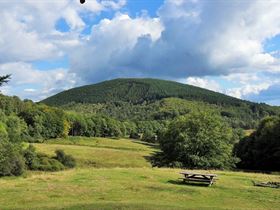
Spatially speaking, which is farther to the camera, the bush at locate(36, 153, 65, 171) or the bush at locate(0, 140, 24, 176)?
the bush at locate(36, 153, 65, 171)

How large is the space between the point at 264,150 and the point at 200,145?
88.3ft

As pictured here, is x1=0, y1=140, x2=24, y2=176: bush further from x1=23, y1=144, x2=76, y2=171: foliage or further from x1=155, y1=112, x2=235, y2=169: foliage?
x1=155, y1=112, x2=235, y2=169: foliage

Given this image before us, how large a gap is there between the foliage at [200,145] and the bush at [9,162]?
25.6 m

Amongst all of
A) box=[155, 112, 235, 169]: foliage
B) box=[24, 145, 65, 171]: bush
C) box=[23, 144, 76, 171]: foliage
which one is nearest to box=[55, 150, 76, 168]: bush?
box=[23, 144, 76, 171]: foliage

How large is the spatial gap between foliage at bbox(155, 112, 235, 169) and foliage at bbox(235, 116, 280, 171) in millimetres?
18505

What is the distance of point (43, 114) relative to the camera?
180 meters

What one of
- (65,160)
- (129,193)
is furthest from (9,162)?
(65,160)

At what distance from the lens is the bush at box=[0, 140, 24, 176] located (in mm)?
62062

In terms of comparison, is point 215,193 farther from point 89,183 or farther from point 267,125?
point 267,125

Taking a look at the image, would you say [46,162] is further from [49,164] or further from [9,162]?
[9,162]

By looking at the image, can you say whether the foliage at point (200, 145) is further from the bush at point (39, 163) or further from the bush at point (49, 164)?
the bush at point (39, 163)

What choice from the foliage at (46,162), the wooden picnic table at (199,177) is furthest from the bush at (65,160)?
the wooden picnic table at (199,177)

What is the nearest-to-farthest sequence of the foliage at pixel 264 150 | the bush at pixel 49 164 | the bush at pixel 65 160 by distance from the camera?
the bush at pixel 49 164, the foliage at pixel 264 150, the bush at pixel 65 160

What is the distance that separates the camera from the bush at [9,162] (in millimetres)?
62062
